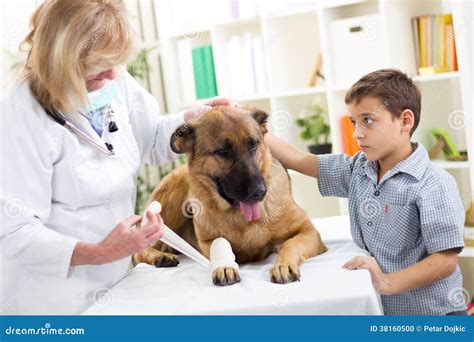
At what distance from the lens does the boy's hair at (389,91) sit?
4.50ft

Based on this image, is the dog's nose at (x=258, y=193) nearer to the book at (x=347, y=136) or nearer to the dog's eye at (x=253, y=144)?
the dog's eye at (x=253, y=144)

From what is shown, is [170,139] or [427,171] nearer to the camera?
[427,171]

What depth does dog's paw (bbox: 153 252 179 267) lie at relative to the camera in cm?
149

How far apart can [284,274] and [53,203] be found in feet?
1.70

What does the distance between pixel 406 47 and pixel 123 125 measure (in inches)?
60.4

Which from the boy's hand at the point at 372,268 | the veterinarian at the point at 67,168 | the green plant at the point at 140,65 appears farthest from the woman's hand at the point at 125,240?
the green plant at the point at 140,65

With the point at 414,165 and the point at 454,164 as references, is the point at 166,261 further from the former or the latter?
the point at 454,164

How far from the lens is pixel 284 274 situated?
119cm

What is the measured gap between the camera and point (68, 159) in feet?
4.17

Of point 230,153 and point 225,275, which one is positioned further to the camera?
point 230,153

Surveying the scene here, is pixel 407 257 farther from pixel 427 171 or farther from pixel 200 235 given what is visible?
pixel 200 235

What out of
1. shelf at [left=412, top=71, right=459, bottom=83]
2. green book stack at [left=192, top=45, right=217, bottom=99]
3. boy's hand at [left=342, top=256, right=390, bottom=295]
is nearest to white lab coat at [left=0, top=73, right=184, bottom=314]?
boy's hand at [left=342, top=256, right=390, bottom=295]

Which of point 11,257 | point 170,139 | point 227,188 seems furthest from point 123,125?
point 11,257

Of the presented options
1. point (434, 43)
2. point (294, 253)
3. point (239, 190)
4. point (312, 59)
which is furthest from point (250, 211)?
point (312, 59)
